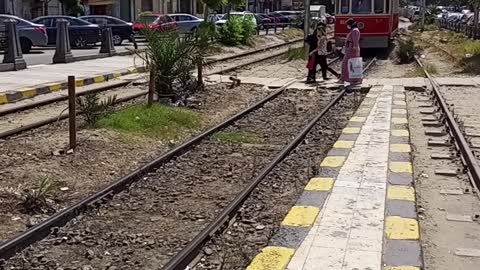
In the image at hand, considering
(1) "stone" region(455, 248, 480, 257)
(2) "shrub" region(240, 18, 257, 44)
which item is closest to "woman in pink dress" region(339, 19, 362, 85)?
(1) "stone" region(455, 248, 480, 257)

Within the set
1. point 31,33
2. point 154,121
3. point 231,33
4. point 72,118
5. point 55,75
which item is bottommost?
point 154,121

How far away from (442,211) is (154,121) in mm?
5665

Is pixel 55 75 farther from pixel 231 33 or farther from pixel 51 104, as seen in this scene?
pixel 231 33

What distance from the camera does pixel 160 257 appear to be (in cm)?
568

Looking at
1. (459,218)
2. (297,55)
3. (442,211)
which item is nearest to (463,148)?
(442,211)

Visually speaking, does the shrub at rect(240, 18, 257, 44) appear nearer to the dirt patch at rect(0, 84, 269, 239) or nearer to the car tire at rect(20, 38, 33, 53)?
the car tire at rect(20, 38, 33, 53)

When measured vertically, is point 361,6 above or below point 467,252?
above

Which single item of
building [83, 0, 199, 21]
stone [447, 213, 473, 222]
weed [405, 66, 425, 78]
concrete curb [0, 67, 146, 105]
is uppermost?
building [83, 0, 199, 21]

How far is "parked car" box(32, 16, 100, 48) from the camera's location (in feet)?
103

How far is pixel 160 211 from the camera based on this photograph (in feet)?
22.8

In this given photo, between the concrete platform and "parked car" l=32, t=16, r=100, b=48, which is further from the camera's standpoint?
"parked car" l=32, t=16, r=100, b=48

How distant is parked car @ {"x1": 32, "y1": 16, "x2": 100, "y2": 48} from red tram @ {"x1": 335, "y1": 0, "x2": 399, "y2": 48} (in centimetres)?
1094

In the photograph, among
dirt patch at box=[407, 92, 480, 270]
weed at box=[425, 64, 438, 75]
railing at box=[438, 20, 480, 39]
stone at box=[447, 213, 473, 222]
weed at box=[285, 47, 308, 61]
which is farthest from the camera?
railing at box=[438, 20, 480, 39]

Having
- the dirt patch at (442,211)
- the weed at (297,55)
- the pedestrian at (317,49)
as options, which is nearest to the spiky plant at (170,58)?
the dirt patch at (442,211)
